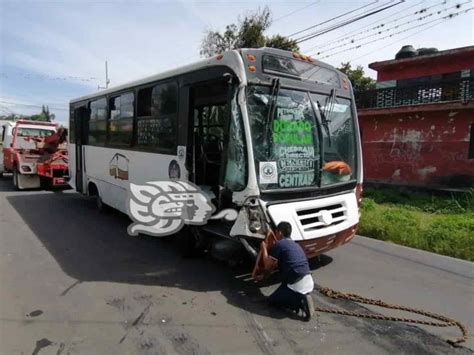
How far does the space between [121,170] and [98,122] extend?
76.7 inches

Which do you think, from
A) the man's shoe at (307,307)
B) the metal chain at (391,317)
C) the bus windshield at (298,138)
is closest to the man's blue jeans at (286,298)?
the man's shoe at (307,307)

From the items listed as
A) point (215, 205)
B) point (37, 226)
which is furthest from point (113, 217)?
point (215, 205)

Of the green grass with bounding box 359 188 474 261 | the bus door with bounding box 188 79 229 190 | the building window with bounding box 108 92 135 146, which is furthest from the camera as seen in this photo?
the building window with bounding box 108 92 135 146

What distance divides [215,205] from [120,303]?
1.72m

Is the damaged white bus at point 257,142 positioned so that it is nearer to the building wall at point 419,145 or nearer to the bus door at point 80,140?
the bus door at point 80,140

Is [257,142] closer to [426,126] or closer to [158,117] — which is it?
[158,117]

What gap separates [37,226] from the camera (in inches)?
309

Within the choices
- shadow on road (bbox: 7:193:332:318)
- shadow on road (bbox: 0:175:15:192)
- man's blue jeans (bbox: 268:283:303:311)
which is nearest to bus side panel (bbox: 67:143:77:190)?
shadow on road (bbox: 7:193:332:318)

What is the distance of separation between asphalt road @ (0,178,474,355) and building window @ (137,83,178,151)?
70.5 inches

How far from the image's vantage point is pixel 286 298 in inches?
162

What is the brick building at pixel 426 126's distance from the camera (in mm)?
11859

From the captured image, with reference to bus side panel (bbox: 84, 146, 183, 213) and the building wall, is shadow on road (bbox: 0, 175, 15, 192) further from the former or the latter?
the building wall

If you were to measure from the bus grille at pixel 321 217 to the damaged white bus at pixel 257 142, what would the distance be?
0.01 metres

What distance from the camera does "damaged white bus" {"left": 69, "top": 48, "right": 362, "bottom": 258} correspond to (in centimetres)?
453
